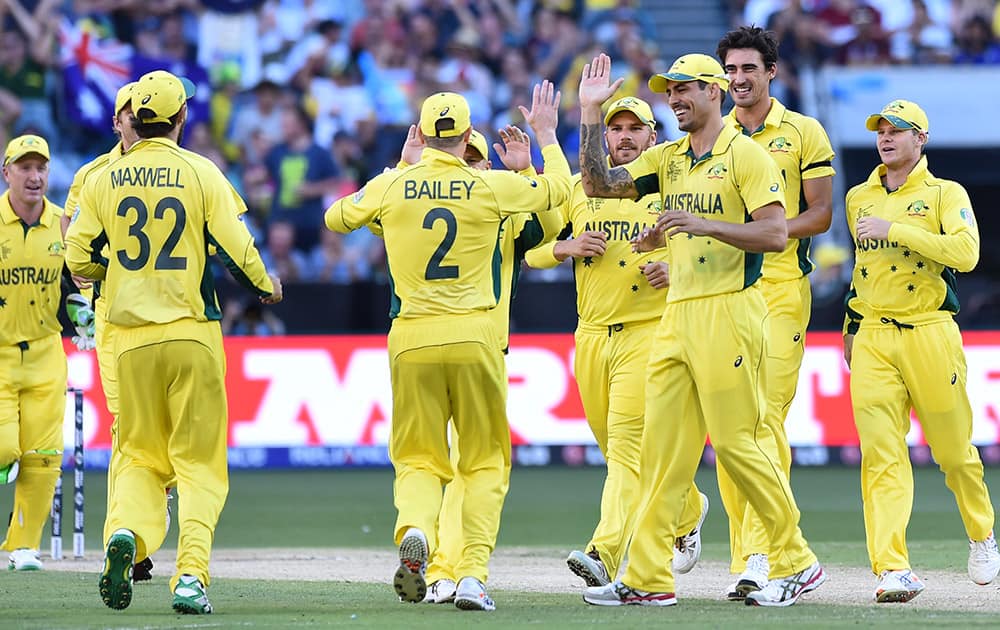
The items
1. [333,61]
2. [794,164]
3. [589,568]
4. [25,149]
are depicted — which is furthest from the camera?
[333,61]

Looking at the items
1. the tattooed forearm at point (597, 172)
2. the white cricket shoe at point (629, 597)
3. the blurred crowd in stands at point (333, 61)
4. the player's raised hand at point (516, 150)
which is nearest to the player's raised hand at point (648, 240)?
the tattooed forearm at point (597, 172)

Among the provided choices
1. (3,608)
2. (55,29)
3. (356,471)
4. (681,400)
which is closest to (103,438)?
(356,471)

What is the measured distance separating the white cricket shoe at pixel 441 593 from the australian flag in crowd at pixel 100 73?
13.4 metres

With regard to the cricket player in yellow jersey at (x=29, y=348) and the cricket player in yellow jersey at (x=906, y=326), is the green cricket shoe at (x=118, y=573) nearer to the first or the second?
the cricket player in yellow jersey at (x=29, y=348)

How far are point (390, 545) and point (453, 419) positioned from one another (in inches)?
170

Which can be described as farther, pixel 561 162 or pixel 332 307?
pixel 332 307

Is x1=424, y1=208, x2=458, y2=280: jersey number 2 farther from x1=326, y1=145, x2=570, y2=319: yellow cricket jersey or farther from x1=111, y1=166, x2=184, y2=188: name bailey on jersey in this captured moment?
x1=111, y1=166, x2=184, y2=188: name bailey on jersey

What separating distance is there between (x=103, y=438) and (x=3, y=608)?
8.91 meters

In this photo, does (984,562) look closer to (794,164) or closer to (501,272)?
(794,164)

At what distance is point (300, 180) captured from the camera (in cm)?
2091

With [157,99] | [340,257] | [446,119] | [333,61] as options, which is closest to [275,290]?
[157,99]

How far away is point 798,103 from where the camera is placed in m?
23.0

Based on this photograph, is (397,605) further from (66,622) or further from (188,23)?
(188,23)

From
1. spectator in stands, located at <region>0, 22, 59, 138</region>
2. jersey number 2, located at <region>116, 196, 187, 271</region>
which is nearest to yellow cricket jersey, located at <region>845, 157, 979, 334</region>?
jersey number 2, located at <region>116, 196, 187, 271</region>
